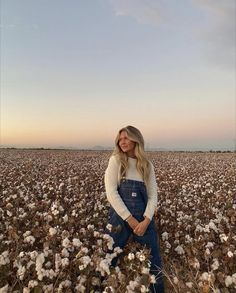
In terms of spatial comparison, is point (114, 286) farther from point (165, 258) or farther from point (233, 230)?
point (233, 230)

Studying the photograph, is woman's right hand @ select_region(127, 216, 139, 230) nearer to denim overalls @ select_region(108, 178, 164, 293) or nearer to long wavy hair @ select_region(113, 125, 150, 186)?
denim overalls @ select_region(108, 178, 164, 293)

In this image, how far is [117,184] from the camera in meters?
6.00

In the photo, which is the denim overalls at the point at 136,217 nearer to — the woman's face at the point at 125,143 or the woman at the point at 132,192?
the woman at the point at 132,192

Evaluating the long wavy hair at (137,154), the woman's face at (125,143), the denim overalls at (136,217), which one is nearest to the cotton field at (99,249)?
the denim overalls at (136,217)

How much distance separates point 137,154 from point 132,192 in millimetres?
559

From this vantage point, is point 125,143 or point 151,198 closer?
point 125,143

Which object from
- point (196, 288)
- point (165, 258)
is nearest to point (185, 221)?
point (165, 258)

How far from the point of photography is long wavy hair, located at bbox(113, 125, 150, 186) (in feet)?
19.1

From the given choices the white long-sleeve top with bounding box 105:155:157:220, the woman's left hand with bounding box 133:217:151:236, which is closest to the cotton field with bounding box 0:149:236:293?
the woman's left hand with bounding box 133:217:151:236

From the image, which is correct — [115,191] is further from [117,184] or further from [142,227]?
[142,227]

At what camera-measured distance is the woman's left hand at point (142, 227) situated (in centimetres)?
577

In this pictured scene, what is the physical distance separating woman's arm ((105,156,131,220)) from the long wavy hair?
94 millimetres

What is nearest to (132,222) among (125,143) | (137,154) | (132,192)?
(132,192)

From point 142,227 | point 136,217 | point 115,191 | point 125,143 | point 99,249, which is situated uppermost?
point 125,143
